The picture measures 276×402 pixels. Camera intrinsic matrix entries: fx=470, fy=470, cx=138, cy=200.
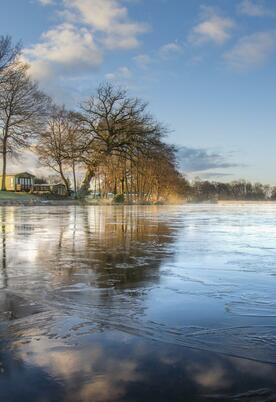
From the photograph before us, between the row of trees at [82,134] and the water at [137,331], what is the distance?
1652 inches

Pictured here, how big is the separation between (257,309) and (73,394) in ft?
6.92

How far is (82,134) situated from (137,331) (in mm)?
52055

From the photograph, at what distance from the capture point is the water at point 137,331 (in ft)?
7.06

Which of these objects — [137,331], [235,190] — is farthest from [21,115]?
[235,190]

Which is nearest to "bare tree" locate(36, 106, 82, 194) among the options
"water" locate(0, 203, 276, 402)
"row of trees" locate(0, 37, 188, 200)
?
"row of trees" locate(0, 37, 188, 200)

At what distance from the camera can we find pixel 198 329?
A: 10.2 feet

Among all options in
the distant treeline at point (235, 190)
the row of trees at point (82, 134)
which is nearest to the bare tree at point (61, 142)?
the row of trees at point (82, 134)

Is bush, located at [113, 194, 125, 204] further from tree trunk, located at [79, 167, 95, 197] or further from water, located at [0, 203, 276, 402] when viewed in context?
water, located at [0, 203, 276, 402]

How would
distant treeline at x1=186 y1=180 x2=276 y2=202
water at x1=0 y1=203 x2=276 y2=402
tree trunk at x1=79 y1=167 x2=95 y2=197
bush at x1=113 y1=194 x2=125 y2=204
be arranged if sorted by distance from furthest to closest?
distant treeline at x1=186 y1=180 x2=276 y2=202, bush at x1=113 y1=194 x2=125 y2=204, tree trunk at x1=79 y1=167 x2=95 y2=197, water at x1=0 y1=203 x2=276 y2=402

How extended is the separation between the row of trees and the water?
42.0 metres

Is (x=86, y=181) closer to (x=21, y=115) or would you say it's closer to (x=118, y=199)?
(x=118, y=199)

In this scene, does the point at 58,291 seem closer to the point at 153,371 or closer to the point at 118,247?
the point at 153,371

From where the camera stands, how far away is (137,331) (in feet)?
9.96

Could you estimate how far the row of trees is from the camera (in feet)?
160
